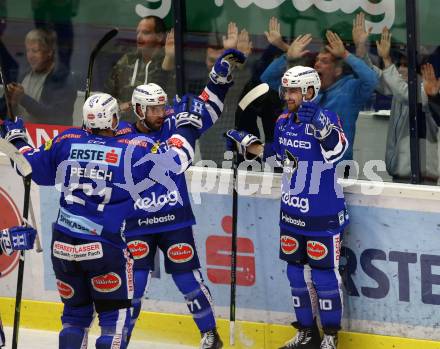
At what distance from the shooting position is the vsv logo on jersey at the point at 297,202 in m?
7.14

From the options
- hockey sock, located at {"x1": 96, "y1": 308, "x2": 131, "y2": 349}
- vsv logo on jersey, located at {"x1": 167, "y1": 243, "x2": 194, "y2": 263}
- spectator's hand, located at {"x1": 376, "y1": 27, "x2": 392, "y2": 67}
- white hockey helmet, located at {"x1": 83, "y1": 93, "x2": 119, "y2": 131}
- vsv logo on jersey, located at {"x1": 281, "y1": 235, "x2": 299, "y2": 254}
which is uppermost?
spectator's hand, located at {"x1": 376, "y1": 27, "x2": 392, "y2": 67}

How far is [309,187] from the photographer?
7137mm

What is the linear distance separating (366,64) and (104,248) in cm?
206

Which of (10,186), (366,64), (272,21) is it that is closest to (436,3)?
(366,64)

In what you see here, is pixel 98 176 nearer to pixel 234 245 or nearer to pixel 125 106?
pixel 234 245

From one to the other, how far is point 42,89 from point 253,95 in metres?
1.66

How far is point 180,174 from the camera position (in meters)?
7.27

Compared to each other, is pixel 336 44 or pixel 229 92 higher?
pixel 336 44

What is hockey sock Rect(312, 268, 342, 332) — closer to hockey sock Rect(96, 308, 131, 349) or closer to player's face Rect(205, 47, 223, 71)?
hockey sock Rect(96, 308, 131, 349)

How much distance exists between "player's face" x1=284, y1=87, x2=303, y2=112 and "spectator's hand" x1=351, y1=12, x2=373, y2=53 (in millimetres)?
556

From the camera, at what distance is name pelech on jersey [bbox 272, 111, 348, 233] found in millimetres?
7109

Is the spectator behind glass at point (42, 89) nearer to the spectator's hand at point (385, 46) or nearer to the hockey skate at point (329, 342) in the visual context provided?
the spectator's hand at point (385, 46)

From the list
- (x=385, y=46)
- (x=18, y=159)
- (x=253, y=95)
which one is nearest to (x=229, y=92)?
(x=253, y=95)

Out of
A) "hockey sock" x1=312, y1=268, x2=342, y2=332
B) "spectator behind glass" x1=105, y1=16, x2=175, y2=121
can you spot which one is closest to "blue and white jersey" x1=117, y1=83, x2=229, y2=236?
"spectator behind glass" x1=105, y1=16, x2=175, y2=121
